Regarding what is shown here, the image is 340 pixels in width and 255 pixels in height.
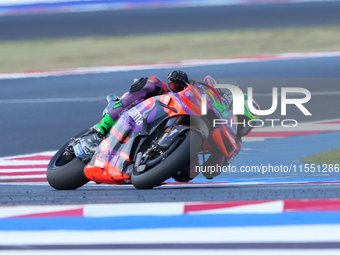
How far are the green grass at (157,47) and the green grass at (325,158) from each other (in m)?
6.03

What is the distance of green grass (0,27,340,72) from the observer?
12.4m

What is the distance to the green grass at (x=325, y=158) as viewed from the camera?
6168 millimetres

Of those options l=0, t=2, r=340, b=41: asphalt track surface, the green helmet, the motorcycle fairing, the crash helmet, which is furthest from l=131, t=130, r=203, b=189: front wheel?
l=0, t=2, r=340, b=41: asphalt track surface

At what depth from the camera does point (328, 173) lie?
5828 millimetres

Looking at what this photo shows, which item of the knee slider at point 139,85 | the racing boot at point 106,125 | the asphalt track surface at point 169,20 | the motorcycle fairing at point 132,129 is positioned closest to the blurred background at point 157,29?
the asphalt track surface at point 169,20

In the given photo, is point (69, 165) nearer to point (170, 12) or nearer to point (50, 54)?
point (50, 54)

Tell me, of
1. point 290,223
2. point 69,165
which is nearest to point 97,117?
point 69,165

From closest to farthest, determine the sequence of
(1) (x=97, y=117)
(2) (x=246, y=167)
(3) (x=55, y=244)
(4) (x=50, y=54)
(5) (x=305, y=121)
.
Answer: (3) (x=55, y=244)
(2) (x=246, y=167)
(5) (x=305, y=121)
(1) (x=97, y=117)
(4) (x=50, y=54)

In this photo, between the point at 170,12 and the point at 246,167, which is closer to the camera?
the point at 246,167

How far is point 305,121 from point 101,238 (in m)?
6.09

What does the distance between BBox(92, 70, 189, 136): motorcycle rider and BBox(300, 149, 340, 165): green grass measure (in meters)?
2.27

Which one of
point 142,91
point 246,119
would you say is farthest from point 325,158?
point 142,91

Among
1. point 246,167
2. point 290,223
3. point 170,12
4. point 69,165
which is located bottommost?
point 246,167

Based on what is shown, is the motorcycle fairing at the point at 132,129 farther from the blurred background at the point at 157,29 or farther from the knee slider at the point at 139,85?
the blurred background at the point at 157,29
